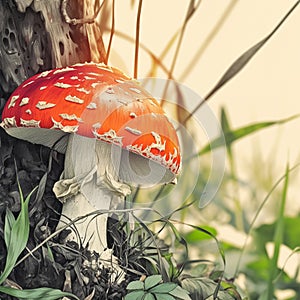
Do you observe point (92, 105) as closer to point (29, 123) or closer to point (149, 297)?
point (29, 123)

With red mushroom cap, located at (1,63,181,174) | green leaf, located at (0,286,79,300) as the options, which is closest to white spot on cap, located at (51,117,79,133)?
red mushroom cap, located at (1,63,181,174)

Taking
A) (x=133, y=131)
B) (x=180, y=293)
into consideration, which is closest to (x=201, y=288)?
(x=180, y=293)

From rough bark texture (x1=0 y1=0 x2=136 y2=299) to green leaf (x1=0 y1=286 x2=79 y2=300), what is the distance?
0.01 metres

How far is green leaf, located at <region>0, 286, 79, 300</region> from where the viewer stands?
463 mm

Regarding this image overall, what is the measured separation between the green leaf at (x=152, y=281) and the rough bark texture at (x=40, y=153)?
0.08 feet

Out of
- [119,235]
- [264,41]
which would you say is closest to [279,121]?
[264,41]

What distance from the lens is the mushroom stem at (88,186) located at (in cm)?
49

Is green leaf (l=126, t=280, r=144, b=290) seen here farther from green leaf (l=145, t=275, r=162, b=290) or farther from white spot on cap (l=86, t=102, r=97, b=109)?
white spot on cap (l=86, t=102, r=97, b=109)

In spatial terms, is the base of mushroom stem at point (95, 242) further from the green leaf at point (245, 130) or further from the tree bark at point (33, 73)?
the green leaf at point (245, 130)

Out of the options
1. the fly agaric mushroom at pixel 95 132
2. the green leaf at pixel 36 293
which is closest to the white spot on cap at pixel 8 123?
the fly agaric mushroom at pixel 95 132

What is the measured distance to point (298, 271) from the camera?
27.0 inches

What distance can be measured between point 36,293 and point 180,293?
0.36 feet

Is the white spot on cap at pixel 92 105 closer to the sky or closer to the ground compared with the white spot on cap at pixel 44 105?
closer to the sky

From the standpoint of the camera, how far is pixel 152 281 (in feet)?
1.56
